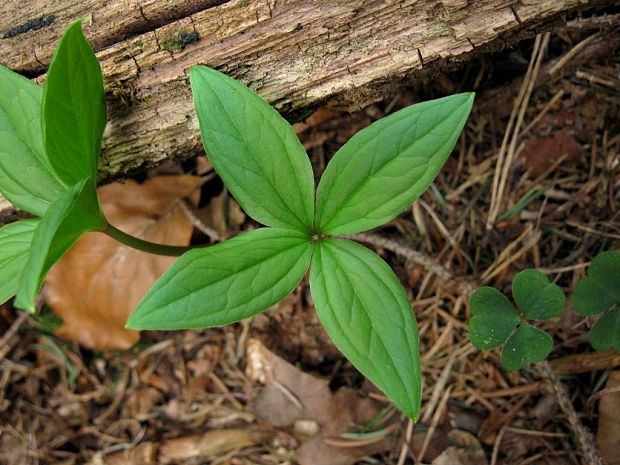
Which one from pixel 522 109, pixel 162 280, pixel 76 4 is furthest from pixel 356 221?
pixel 76 4

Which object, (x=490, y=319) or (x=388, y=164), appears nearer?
(x=388, y=164)

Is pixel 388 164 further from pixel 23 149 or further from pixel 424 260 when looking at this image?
pixel 23 149

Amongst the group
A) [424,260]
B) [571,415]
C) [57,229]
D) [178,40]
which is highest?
[178,40]

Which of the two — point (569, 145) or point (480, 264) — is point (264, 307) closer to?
point (480, 264)

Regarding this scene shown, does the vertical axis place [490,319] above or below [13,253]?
below

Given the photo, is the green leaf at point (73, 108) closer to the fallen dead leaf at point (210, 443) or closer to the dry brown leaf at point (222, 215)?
the dry brown leaf at point (222, 215)

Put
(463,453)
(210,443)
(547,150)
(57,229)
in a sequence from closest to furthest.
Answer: (57,229)
(463,453)
(547,150)
(210,443)

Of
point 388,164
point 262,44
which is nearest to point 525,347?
point 388,164

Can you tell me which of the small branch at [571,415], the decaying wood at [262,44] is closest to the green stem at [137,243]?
the decaying wood at [262,44]

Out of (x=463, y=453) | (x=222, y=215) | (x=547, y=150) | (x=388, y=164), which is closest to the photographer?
(x=388, y=164)
